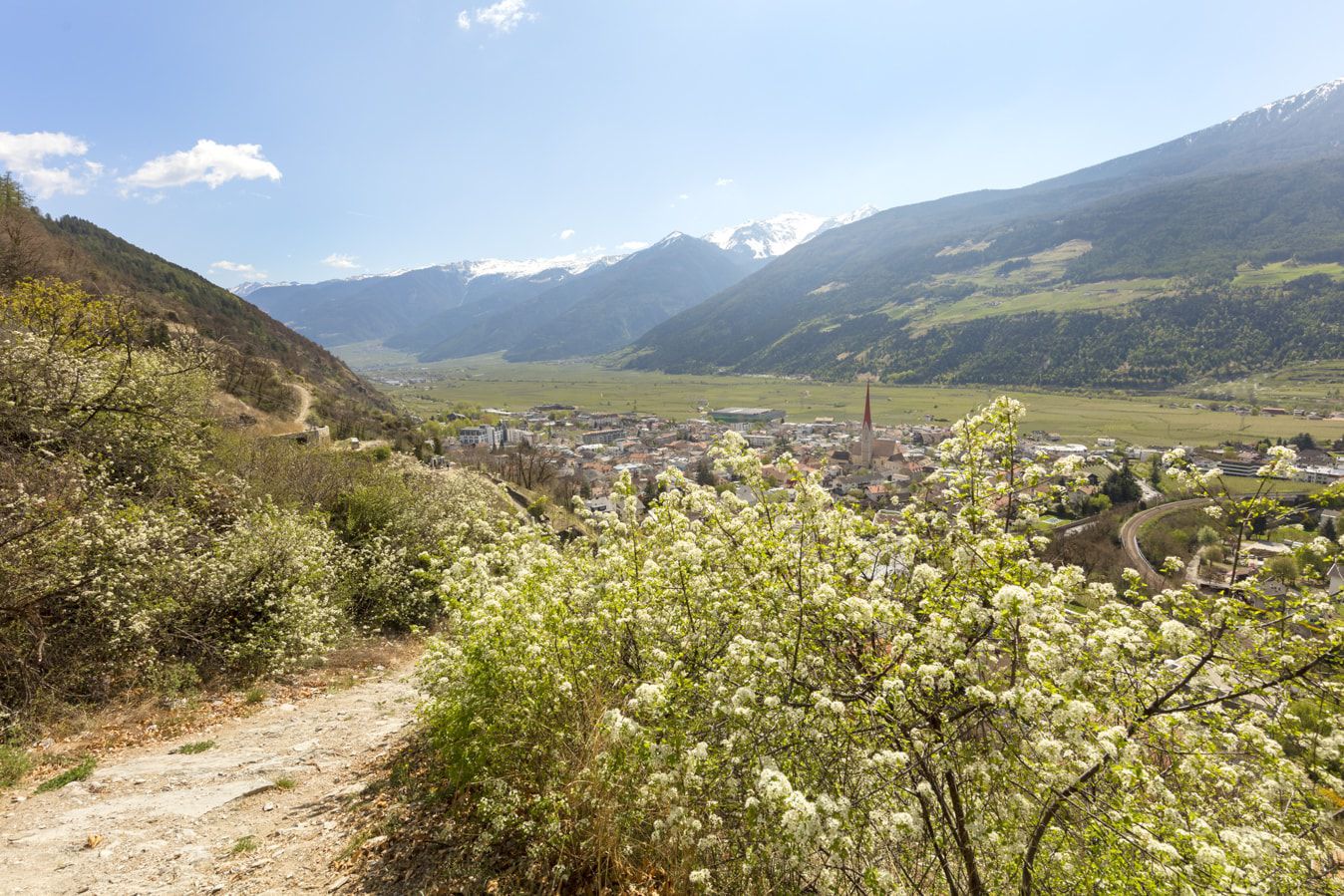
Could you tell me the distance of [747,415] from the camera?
140 meters

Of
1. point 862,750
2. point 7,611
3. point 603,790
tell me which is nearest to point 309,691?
point 7,611

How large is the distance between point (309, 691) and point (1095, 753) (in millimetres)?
13526

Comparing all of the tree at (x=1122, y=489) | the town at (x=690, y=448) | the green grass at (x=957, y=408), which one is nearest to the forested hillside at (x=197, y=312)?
the town at (x=690, y=448)

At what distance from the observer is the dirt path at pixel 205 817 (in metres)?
5.66

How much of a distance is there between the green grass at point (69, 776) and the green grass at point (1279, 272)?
795 ft

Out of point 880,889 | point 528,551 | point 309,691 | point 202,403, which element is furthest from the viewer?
point 202,403

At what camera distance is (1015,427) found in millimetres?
4738

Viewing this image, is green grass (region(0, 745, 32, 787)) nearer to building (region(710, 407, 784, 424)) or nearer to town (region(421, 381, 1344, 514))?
town (region(421, 381, 1344, 514))

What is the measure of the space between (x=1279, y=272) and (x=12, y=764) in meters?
261

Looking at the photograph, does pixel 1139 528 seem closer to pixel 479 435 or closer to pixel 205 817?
pixel 205 817

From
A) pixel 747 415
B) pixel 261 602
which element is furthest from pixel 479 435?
pixel 261 602

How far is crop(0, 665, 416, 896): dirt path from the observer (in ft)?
18.6

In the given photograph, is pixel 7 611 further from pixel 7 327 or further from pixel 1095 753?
pixel 1095 753

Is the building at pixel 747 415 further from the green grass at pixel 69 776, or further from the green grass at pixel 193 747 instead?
the green grass at pixel 69 776
